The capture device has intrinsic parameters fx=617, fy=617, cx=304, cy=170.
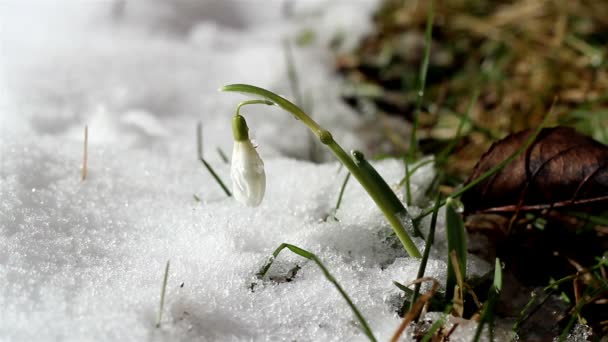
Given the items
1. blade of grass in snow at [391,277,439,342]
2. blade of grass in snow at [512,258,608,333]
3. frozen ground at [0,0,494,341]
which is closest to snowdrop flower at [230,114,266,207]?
frozen ground at [0,0,494,341]

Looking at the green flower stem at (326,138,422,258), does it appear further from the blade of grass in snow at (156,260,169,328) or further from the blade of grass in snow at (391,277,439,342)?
the blade of grass in snow at (156,260,169,328)

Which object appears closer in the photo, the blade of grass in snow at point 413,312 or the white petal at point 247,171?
the blade of grass in snow at point 413,312

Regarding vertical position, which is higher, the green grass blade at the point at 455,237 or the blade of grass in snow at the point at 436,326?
the green grass blade at the point at 455,237

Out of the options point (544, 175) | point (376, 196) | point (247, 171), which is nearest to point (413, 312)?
point (376, 196)

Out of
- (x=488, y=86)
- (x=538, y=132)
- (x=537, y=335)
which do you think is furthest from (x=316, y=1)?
(x=537, y=335)

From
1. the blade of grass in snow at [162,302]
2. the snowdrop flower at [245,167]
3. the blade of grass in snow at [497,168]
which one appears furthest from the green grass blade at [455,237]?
the blade of grass in snow at [162,302]

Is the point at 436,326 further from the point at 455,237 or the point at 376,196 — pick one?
the point at 376,196

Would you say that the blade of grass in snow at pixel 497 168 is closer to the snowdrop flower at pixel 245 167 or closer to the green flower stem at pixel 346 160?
the green flower stem at pixel 346 160

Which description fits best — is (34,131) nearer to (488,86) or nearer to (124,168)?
(124,168)
